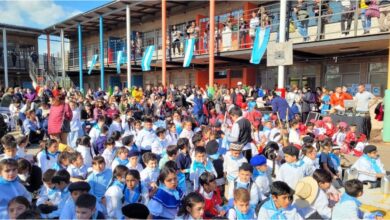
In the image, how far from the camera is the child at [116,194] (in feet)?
11.8

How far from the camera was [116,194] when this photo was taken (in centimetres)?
368

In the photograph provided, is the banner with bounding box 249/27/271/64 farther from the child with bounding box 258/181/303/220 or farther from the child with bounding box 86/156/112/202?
the child with bounding box 258/181/303/220

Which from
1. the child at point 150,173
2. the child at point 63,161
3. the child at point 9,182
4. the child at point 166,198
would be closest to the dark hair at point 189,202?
the child at point 166,198

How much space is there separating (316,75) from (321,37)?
238 cm

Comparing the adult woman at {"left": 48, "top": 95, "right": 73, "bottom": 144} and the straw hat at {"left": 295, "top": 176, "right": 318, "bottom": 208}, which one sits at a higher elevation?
the adult woman at {"left": 48, "top": 95, "right": 73, "bottom": 144}

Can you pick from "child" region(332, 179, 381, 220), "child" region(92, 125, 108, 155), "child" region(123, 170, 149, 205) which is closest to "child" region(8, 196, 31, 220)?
"child" region(123, 170, 149, 205)

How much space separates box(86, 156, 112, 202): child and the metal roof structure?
15.3 m

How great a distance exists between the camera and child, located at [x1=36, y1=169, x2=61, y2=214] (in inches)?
146

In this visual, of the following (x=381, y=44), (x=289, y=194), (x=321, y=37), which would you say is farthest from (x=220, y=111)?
(x=289, y=194)

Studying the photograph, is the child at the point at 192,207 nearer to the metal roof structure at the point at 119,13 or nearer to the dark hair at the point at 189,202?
the dark hair at the point at 189,202

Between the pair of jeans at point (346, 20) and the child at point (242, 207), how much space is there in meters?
10.2

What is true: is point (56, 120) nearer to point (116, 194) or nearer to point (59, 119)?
point (59, 119)

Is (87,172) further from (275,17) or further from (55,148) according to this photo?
(275,17)

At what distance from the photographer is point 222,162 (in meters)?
5.34
